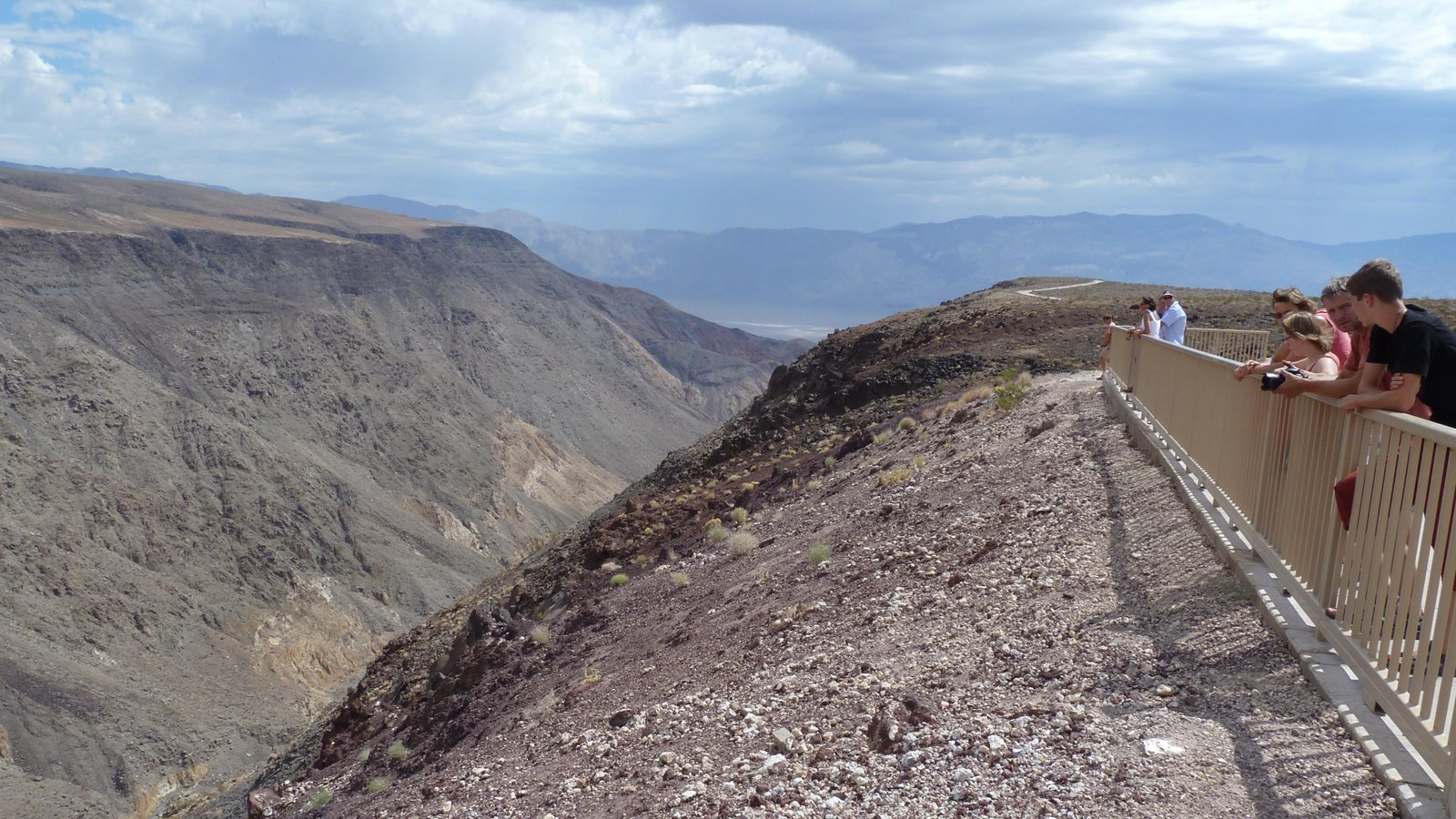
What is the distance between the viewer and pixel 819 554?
10172 millimetres

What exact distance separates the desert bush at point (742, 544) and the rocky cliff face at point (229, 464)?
2050cm

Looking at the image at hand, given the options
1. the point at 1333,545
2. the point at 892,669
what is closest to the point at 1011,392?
the point at 892,669

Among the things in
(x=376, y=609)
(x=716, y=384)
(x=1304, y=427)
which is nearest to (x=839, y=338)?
(x=376, y=609)

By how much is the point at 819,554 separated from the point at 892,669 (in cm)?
366

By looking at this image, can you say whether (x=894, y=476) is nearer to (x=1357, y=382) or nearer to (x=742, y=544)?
(x=742, y=544)

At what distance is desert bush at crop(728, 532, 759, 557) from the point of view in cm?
1285

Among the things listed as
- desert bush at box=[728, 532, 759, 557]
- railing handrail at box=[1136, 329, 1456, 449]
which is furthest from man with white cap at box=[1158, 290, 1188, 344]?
railing handrail at box=[1136, 329, 1456, 449]

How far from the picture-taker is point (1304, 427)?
535 cm

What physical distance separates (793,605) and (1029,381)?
9.33m

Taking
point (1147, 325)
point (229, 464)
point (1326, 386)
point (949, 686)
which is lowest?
point (229, 464)

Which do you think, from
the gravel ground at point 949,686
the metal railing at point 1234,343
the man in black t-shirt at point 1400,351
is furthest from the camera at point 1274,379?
the metal railing at point 1234,343

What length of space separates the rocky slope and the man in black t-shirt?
1.39m

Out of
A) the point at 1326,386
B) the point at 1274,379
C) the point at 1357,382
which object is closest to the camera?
the point at 1357,382

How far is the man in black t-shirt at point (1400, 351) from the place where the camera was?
4.39 m
